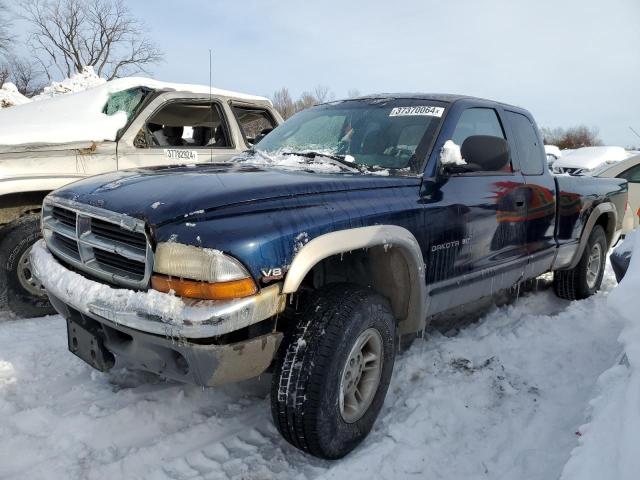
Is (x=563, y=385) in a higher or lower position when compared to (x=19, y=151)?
lower

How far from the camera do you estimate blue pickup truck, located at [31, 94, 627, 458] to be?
1985mm

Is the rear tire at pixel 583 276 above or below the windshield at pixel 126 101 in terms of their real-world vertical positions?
below

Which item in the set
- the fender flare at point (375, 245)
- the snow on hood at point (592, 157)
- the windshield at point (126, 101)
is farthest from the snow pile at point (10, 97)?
the fender flare at point (375, 245)

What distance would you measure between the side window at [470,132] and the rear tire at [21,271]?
3.38 meters

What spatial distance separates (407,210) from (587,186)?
2.94 metres

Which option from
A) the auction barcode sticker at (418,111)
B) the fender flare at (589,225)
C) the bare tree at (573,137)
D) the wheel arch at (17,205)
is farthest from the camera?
the bare tree at (573,137)

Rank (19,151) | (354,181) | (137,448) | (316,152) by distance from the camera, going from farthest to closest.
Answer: (19,151) < (316,152) < (354,181) < (137,448)

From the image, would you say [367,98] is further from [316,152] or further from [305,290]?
[305,290]

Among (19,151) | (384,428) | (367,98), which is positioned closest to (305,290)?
(384,428)

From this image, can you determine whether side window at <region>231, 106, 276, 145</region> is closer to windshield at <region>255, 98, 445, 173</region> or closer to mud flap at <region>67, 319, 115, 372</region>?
windshield at <region>255, 98, 445, 173</region>

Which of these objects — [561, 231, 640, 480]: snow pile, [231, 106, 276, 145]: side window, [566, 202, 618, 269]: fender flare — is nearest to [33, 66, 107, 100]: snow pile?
[231, 106, 276, 145]: side window

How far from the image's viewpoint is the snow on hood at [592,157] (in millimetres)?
13733

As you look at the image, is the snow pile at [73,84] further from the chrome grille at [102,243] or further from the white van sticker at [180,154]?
the chrome grille at [102,243]

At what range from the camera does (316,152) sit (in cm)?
321
